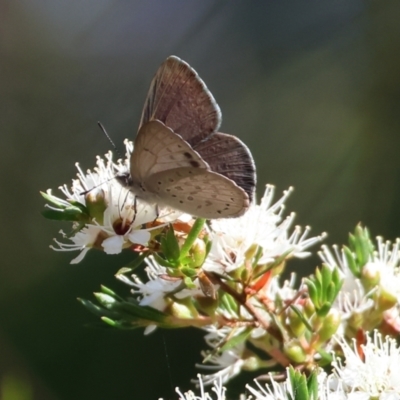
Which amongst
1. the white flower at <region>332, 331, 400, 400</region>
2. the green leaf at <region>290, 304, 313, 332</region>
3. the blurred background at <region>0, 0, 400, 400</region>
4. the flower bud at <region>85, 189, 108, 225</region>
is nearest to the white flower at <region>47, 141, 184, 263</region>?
the flower bud at <region>85, 189, 108, 225</region>

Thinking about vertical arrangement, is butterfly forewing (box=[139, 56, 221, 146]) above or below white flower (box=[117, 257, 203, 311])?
above

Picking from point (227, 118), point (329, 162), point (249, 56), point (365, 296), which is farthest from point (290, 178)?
point (365, 296)

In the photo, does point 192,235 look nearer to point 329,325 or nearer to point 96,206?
point 96,206

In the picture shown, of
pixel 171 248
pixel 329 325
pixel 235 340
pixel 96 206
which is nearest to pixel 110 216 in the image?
pixel 96 206

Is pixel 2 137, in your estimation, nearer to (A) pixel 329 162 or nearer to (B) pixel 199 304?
(A) pixel 329 162

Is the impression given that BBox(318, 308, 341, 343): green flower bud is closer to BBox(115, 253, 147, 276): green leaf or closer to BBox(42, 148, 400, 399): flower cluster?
BBox(42, 148, 400, 399): flower cluster

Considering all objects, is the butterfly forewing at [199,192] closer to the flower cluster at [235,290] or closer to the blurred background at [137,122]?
the flower cluster at [235,290]

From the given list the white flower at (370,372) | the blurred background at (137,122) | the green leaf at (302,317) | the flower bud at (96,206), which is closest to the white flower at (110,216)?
the flower bud at (96,206)
